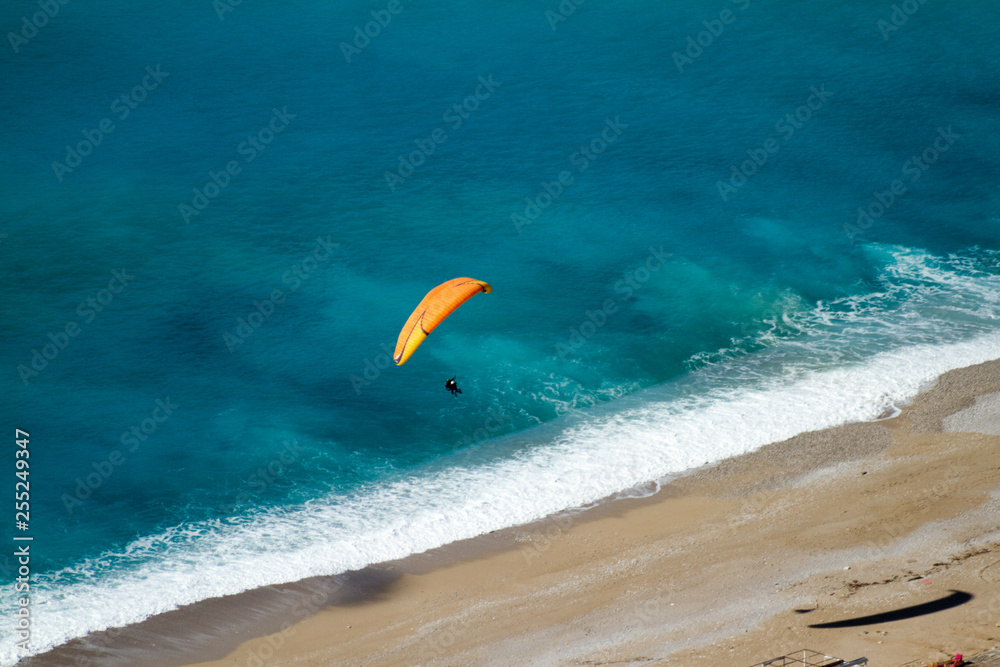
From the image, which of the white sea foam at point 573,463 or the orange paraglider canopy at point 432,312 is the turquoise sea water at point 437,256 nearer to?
the white sea foam at point 573,463

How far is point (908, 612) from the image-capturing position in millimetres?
22781

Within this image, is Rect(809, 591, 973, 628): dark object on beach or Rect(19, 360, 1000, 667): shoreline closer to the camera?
Rect(809, 591, 973, 628): dark object on beach

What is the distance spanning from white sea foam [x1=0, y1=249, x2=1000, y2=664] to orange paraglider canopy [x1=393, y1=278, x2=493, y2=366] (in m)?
5.46

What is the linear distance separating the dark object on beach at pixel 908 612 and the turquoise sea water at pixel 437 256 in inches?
329

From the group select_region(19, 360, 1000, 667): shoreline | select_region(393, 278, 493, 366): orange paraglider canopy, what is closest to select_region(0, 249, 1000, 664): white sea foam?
select_region(19, 360, 1000, 667): shoreline

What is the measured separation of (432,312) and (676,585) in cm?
1026

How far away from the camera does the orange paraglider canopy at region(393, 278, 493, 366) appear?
26.4 metres

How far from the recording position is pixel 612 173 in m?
49.2

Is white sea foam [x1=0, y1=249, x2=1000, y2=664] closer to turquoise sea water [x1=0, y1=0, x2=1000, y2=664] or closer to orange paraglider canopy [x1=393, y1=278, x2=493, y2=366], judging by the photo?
turquoise sea water [x1=0, y1=0, x2=1000, y2=664]

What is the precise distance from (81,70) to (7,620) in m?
37.5

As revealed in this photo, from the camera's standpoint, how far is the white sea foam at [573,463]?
26328 millimetres

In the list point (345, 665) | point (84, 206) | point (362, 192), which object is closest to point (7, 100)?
point (84, 206)

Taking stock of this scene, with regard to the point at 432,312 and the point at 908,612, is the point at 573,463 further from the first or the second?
the point at 908,612

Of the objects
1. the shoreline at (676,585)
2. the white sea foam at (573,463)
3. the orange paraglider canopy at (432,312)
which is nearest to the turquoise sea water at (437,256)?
the white sea foam at (573,463)
